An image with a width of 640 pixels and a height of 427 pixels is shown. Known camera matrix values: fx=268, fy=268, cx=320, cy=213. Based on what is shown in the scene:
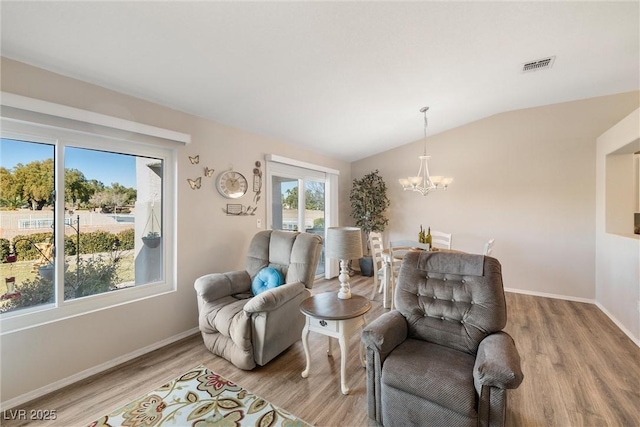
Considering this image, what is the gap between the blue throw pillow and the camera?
2750 mm

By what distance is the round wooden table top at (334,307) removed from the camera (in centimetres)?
198

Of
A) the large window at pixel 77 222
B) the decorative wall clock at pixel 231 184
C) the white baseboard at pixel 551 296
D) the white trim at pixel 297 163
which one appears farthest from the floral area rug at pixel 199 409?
the white baseboard at pixel 551 296

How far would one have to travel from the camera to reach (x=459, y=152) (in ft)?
15.9

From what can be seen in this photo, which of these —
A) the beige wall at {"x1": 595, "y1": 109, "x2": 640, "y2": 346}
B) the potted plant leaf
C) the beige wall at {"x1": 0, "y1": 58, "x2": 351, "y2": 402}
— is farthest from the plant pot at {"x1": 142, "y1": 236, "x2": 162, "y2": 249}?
the beige wall at {"x1": 595, "y1": 109, "x2": 640, "y2": 346}

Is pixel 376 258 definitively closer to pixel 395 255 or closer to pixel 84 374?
pixel 395 255

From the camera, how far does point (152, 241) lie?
2.77m

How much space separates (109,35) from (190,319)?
261cm

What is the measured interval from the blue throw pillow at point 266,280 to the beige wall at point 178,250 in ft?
2.19

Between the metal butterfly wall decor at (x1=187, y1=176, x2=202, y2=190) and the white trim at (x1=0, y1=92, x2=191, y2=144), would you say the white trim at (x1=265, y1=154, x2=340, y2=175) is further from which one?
the white trim at (x1=0, y1=92, x2=191, y2=144)

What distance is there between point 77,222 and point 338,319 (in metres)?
2.34

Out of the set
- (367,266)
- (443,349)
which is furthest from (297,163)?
(443,349)

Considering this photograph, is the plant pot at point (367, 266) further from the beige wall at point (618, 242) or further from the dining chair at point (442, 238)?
the beige wall at point (618, 242)

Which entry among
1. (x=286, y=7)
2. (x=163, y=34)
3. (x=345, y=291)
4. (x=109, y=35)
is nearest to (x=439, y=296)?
(x=345, y=291)

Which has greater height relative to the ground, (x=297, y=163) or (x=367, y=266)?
(x=297, y=163)
